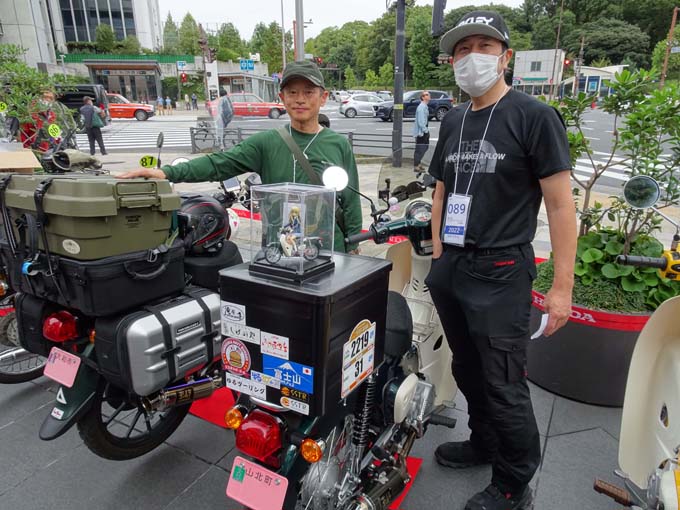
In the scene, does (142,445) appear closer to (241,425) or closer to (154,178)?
(241,425)

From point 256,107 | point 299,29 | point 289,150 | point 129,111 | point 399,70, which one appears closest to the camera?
point 289,150

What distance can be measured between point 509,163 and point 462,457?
1.50 metres

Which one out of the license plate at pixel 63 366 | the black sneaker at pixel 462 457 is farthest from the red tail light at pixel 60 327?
the black sneaker at pixel 462 457

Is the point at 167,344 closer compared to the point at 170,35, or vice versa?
the point at 167,344

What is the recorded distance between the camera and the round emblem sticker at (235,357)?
1423mm

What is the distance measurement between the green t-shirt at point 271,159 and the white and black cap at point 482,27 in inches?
29.7

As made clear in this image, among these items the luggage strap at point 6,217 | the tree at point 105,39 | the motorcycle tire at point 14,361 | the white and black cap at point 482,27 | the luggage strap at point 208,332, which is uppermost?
the tree at point 105,39

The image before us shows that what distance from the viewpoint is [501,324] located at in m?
1.71

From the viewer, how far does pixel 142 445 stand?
7.41 feet

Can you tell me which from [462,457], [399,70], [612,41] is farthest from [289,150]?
[612,41]

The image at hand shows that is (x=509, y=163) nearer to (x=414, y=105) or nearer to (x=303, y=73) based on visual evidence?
(x=303, y=73)

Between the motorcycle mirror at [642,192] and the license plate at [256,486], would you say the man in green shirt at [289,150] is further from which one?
the motorcycle mirror at [642,192]

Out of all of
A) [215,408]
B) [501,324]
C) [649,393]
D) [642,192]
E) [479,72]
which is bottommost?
[215,408]

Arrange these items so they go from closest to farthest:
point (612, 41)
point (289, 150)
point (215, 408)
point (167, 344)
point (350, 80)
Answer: point (167, 344)
point (289, 150)
point (215, 408)
point (612, 41)
point (350, 80)
